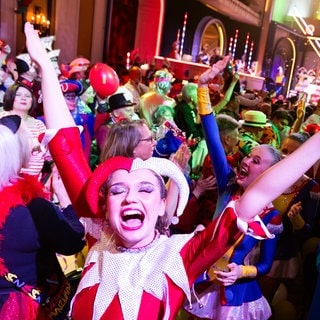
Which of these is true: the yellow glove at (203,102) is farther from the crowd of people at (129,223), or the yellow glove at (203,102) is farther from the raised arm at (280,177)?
the raised arm at (280,177)

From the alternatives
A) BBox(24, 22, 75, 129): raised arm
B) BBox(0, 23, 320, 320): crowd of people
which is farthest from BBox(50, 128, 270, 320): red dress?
BBox(24, 22, 75, 129): raised arm

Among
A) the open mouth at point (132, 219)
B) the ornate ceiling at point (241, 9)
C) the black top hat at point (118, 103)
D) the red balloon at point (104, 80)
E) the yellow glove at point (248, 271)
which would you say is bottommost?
the yellow glove at point (248, 271)

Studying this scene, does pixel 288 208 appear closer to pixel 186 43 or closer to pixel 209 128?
pixel 209 128

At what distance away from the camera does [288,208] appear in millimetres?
2369

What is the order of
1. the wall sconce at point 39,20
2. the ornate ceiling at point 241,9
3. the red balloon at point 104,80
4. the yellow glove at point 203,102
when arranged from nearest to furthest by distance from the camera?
the yellow glove at point 203,102
the red balloon at point 104,80
the wall sconce at point 39,20
the ornate ceiling at point 241,9

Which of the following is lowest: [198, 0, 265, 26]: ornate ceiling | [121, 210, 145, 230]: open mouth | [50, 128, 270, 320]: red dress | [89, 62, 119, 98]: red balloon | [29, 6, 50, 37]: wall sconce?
[50, 128, 270, 320]: red dress

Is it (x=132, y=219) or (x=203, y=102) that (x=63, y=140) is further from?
(x=203, y=102)

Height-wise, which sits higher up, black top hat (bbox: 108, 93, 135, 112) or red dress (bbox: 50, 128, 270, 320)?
black top hat (bbox: 108, 93, 135, 112)

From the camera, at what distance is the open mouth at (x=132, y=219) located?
1120mm

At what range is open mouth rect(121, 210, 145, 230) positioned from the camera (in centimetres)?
112

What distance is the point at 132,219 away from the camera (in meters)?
1.14

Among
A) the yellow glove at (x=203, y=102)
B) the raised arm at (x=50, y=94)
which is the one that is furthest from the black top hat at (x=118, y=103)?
the raised arm at (x=50, y=94)

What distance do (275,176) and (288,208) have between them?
4.66 ft

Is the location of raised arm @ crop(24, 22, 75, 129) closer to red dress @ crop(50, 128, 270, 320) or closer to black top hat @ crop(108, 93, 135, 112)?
red dress @ crop(50, 128, 270, 320)
